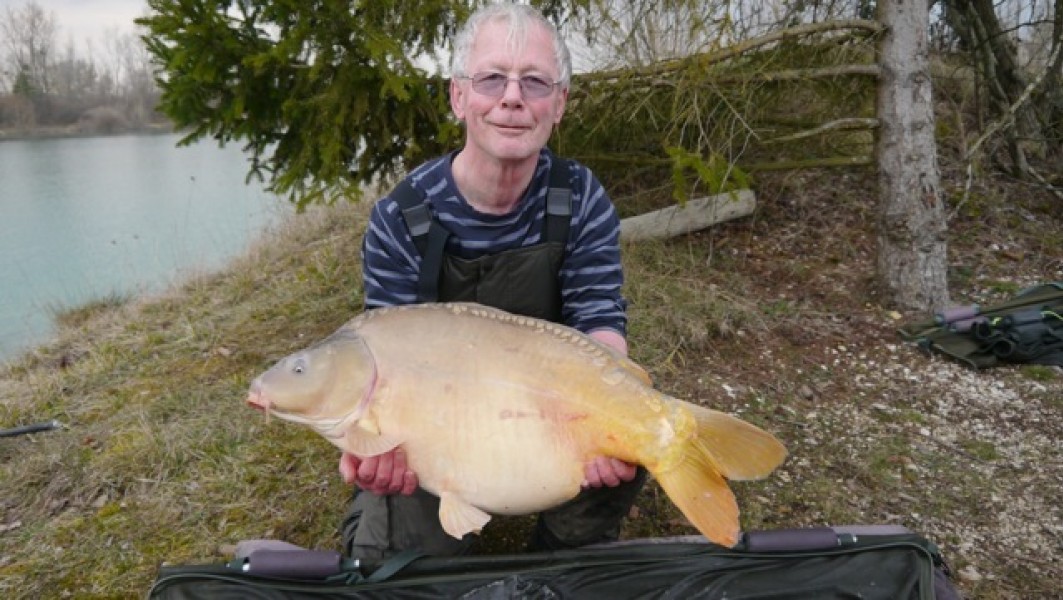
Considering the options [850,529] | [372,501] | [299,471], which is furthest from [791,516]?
[299,471]

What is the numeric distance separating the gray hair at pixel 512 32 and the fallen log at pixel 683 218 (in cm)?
226

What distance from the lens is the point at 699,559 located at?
1.53m

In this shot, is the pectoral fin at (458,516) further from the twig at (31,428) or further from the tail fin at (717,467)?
the twig at (31,428)

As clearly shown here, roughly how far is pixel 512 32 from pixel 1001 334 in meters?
2.27

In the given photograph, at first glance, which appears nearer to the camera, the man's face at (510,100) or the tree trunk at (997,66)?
the man's face at (510,100)

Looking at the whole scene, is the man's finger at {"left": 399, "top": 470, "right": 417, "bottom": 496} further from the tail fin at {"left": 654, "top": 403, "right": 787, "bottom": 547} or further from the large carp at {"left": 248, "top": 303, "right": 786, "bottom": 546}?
the tail fin at {"left": 654, "top": 403, "right": 787, "bottom": 547}

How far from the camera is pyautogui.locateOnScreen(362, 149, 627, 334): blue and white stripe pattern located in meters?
1.71

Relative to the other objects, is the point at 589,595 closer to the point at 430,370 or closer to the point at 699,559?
the point at 699,559

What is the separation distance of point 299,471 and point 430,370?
1.11 metres

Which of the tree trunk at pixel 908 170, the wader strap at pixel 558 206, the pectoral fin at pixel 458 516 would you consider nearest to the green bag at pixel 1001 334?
the tree trunk at pixel 908 170

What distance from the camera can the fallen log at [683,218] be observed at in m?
3.88

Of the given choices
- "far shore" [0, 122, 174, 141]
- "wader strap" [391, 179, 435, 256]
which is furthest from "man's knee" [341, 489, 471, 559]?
"far shore" [0, 122, 174, 141]

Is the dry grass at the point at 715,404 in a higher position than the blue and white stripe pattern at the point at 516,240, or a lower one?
lower

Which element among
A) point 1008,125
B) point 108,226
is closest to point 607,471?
point 1008,125
